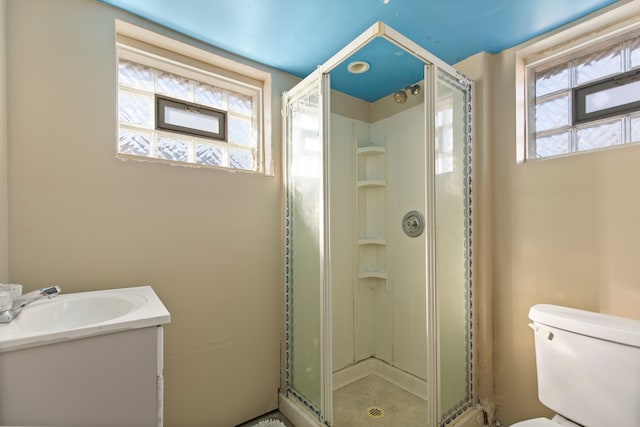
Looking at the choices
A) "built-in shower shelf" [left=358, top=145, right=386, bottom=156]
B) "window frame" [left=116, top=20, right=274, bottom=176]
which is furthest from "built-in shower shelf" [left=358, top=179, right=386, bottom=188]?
Answer: "window frame" [left=116, top=20, right=274, bottom=176]

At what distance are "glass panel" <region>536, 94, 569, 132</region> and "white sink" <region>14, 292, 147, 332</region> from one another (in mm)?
2285

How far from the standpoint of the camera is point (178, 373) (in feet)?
5.42

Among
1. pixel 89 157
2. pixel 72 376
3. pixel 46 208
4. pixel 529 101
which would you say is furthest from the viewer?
pixel 529 101

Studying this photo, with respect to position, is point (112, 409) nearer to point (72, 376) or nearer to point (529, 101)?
point (72, 376)

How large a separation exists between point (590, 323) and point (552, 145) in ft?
3.26

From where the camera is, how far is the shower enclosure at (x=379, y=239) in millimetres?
1608

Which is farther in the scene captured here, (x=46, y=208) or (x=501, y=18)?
(x=501, y=18)

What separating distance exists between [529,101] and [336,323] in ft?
6.62

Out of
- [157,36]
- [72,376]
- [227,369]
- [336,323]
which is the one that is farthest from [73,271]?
[336,323]

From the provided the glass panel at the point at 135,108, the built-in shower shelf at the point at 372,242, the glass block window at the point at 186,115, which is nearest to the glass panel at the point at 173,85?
the glass block window at the point at 186,115

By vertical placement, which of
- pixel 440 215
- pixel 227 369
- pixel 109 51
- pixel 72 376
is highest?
pixel 109 51

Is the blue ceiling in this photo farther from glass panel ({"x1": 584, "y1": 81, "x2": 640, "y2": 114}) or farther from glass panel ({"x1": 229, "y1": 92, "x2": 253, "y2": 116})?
glass panel ({"x1": 584, "y1": 81, "x2": 640, "y2": 114})

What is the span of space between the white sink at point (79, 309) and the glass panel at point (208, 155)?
2.99 ft

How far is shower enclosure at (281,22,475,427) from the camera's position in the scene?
Result: 5.28ft
